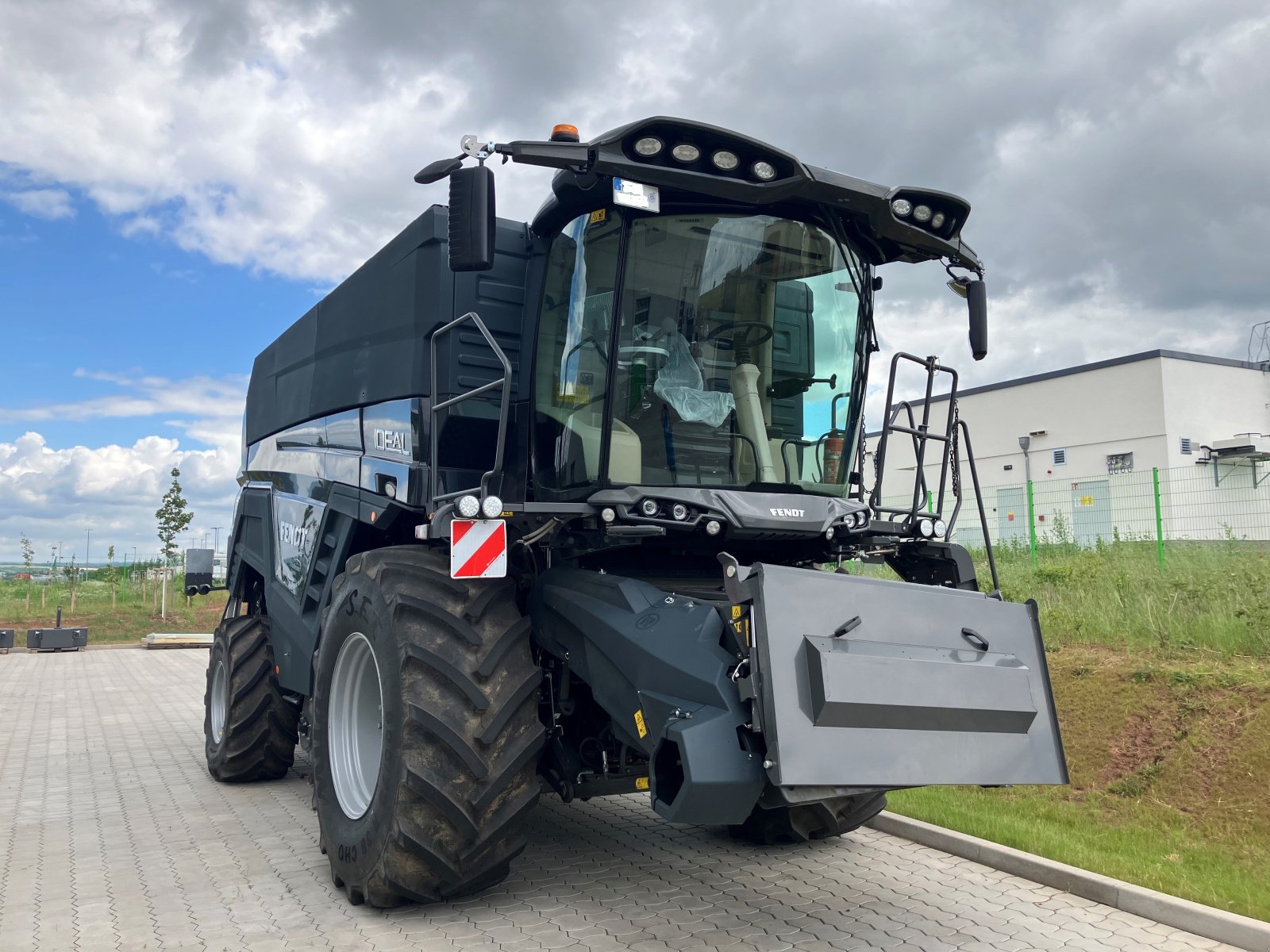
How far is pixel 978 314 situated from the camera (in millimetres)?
5645

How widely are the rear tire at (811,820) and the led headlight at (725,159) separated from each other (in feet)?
10.8

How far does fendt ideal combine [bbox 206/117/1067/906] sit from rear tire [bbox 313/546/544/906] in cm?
1

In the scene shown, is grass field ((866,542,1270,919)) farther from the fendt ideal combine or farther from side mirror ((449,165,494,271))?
side mirror ((449,165,494,271))

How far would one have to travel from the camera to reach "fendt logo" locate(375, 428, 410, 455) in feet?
17.9

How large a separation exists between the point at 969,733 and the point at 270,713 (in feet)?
18.6

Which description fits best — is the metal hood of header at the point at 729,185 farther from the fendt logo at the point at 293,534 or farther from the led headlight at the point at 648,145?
the fendt logo at the point at 293,534

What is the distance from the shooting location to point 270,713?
7645 millimetres

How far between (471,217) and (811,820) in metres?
3.71

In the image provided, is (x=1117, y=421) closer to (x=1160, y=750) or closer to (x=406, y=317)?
(x=1160, y=750)

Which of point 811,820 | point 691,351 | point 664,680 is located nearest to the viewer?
point 664,680

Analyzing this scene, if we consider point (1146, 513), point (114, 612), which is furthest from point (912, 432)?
point (114, 612)

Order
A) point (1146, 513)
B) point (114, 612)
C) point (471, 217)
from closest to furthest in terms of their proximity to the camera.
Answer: point (471, 217) < point (1146, 513) < point (114, 612)

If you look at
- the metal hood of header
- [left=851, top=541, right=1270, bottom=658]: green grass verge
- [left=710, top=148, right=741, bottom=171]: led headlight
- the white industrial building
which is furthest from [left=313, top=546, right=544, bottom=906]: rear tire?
the white industrial building

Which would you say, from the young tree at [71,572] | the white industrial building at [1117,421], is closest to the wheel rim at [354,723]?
the white industrial building at [1117,421]
